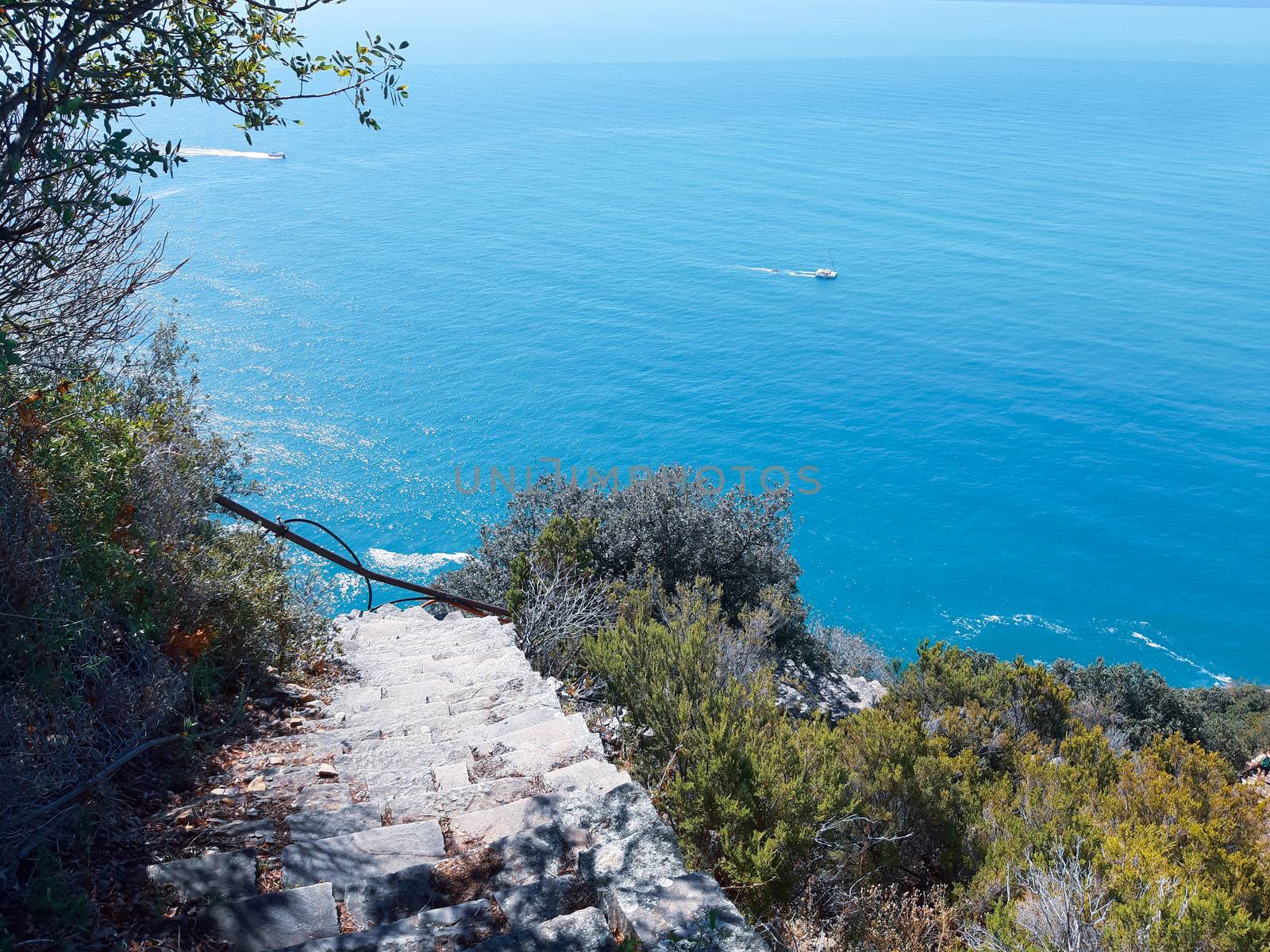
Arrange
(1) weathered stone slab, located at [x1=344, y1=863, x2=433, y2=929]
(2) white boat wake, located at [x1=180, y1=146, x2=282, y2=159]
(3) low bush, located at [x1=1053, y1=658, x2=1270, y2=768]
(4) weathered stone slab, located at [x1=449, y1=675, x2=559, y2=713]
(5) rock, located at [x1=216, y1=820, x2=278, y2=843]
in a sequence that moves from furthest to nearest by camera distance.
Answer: (2) white boat wake, located at [x1=180, y1=146, x2=282, y2=159] → (3) low bush, located at [x1=1053, y1=658, x2=1270, y2=768] → (4) weathered stone slab, located at [x1=449, y1=675, x2=559, y2=713] → (5) rock, located at [x1=216, y1=820, x2=278, y2=843] → (1) weathered stone slab, located at [x1=344, y1=863, x2=433, y2=929]

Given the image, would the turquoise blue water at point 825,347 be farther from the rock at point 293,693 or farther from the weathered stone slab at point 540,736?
the weathered stone slab at point 540,736

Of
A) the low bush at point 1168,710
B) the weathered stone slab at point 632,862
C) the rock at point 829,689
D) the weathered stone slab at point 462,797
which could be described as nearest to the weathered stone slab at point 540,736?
the weathered stone slab at point 462,797

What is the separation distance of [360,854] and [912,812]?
3964 millimetres

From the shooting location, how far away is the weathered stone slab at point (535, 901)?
11.0 feet

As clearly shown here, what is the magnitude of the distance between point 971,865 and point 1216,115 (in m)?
145

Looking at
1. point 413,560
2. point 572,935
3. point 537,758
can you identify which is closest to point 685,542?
point 537,758

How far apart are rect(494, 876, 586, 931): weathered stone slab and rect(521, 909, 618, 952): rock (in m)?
0.11

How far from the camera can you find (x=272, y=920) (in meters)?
3.31

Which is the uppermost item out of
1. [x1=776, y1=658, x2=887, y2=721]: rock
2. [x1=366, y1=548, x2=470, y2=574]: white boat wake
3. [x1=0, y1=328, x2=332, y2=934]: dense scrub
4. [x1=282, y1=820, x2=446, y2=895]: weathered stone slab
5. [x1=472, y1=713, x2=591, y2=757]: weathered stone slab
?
[x1=0, y1=328, x2=332, y2=934]: dense scrub

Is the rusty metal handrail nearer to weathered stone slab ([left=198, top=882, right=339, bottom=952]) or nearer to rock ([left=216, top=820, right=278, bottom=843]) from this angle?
rock ([left=216, top=820, right=278, bottom=843])

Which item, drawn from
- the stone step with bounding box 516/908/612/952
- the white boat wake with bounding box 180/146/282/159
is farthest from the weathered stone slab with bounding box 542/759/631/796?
the white boat wake with bounding box 180/146/282/159

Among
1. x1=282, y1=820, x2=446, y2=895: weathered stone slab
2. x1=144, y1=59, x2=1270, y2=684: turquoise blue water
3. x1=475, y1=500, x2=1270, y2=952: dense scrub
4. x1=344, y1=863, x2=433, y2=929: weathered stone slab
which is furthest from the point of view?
x1=144, y1=59, x2=1270, y2=684: turquoise blue water

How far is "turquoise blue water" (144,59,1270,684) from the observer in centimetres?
3416

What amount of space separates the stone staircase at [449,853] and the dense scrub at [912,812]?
2.41 feet
